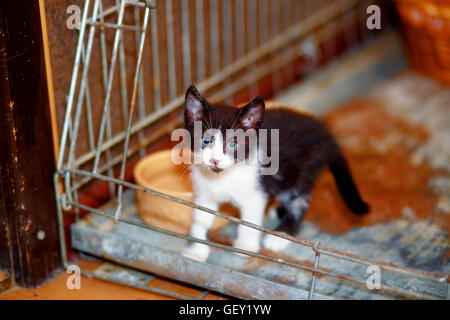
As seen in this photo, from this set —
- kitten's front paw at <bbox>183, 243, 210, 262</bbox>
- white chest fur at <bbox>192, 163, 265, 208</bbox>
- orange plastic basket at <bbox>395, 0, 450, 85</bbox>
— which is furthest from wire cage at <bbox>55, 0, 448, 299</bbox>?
orange plastic basket at <bbox>395, 0, 450, 85</bbox>

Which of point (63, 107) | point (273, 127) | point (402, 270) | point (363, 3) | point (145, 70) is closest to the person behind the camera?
point (402, 270)

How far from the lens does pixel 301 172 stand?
1931 mm

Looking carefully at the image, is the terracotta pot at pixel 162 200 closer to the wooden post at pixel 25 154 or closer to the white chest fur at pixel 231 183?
the white chest fur at pixel 231 183

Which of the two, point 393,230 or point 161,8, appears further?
point 161,8

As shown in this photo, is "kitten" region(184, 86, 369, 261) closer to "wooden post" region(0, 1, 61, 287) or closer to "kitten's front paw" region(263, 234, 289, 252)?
"kitten's front paw" region(263, 234, 289, 252)

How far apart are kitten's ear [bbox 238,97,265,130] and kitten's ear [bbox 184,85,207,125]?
0.11m

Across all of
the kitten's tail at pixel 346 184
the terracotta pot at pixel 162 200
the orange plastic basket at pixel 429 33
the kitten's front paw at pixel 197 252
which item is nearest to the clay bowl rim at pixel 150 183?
the terracotta pot at pixel 162 200

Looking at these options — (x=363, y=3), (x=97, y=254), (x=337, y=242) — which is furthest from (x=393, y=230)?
(x=363, y=3)

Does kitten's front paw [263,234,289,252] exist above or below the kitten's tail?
below

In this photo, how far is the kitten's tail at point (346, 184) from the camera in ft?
6.51

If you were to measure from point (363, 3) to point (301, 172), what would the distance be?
1.74 meters

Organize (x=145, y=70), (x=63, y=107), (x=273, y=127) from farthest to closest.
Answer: (x=145, y=70) < (x=63, y=107) < (x=273, y=127)

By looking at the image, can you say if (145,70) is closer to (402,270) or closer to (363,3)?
(402,270)

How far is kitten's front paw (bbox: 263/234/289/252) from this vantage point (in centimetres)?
197
